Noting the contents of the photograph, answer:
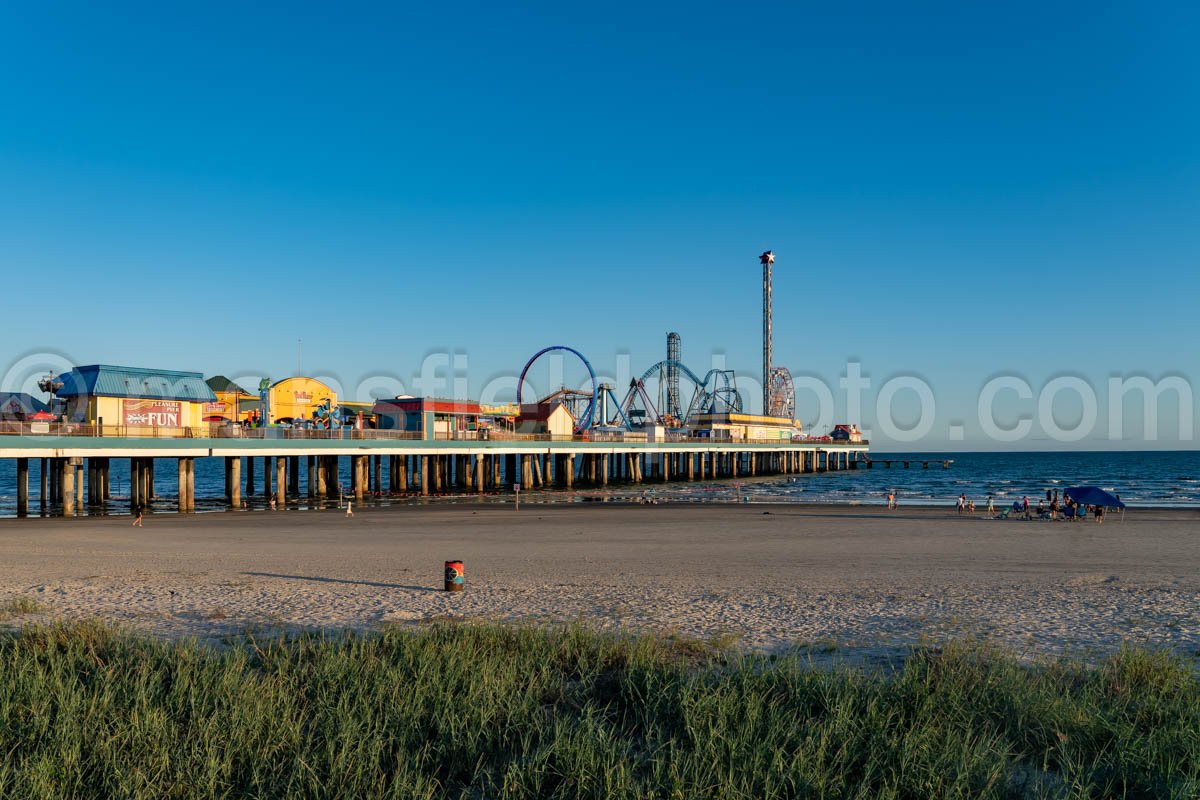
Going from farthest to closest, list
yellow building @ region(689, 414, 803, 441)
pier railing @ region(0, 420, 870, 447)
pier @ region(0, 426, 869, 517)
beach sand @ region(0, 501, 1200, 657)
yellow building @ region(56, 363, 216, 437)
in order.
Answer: yellow building @ region(689, 414, 803, 441)
yellow building @ region(56, 363, 216, 437)
pier @ region(0, 426, 869, 517)
pier railing @ region(0, 420, 870, 447)
beach sand @ region(0, 501, 1200, 657)

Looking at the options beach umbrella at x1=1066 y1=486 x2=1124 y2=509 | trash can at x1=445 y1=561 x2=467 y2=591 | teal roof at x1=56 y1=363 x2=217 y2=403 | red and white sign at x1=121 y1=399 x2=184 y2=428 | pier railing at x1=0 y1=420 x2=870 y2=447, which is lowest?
beach umbrella at x1=1066 y1=486 x2=1124 y2=509

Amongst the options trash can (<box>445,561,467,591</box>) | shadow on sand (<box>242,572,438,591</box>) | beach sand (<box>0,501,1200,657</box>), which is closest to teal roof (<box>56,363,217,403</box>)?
beach sand (<box>0,501,1200,657</box>)

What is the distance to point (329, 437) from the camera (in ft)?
162

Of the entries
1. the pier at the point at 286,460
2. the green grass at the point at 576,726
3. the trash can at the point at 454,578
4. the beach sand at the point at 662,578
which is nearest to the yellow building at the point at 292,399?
the pier at the point at 286,460

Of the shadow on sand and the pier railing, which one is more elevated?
the pier railing

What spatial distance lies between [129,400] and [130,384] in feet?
2.93

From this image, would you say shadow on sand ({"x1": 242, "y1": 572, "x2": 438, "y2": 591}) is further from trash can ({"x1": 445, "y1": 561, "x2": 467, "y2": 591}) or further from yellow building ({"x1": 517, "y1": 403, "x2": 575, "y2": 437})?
yellow building ({"x1": 517, "y1": 403, "x2": 575, "y2": 437})

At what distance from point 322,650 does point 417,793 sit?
371cm

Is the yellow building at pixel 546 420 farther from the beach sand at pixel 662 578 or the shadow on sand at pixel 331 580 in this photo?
the shadow on sand at pixel 331 580

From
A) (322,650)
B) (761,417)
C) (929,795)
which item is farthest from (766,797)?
(761,417)

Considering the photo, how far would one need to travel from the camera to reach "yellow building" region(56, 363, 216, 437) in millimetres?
40656

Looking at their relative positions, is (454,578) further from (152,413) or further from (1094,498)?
(152,413)

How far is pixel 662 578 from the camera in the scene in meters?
17.6

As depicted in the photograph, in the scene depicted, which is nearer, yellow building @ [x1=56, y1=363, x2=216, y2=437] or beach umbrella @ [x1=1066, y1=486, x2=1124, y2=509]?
beach umbrella @ [x1=1066, y1=486, x2=1124, y2=509]
